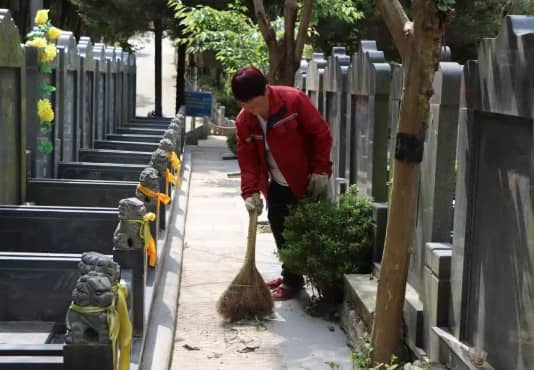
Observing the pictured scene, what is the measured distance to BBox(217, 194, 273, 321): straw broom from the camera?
5.89m

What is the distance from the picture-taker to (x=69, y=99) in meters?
10.8

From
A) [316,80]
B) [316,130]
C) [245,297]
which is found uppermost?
[316,80]

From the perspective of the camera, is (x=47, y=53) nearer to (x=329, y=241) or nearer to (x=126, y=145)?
(x=329, y=241)

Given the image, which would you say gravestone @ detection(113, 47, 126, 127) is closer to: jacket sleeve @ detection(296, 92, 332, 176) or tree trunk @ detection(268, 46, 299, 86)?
tree trunk @ detection(268, 46, 299, 86)

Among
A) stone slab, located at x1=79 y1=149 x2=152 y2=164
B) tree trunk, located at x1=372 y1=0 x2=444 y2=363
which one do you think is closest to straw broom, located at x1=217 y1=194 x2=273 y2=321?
tree trunk, located at x1=372 y1=0 x2=444 y2=363

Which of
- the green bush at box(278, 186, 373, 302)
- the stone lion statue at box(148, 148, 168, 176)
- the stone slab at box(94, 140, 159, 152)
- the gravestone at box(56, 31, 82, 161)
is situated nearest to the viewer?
the green bush at box(278, 186, 373, 302)

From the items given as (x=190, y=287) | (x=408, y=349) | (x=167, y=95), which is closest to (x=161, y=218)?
(x=190, y=287)

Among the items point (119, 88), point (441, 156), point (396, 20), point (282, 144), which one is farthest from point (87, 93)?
point (396, 20)

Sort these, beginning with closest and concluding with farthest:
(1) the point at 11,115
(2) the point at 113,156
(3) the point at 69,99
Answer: (1) the point at 11,115 < (3) the point at 69,99 < (2) the point at 113,156

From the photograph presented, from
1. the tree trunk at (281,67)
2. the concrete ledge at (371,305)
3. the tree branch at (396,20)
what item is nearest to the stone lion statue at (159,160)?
the tree trunk at (281,67)

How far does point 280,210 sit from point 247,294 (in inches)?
32.8

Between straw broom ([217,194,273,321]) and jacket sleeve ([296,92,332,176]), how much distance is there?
646mm

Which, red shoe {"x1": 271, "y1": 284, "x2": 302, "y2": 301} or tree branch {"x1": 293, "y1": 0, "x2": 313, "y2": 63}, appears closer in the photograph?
red shoe {"x1": 271, "y1": 284, "x2": 302, "y2": 301}

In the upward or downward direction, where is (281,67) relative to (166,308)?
upward
